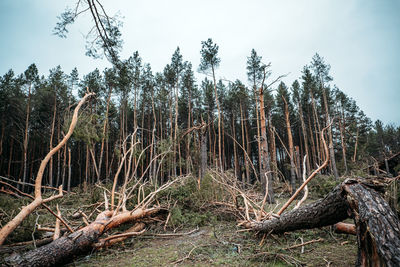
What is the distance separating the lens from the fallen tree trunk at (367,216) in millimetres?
1286

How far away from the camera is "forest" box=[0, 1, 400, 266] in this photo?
2631 millimetres

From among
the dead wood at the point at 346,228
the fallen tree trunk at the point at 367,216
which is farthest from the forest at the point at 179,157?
the dead wood at the point at 346,228

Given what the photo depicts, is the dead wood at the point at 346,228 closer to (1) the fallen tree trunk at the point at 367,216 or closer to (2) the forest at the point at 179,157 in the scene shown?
(2) the forest at the point at 179,157

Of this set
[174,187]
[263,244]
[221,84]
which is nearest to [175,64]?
[221,84]

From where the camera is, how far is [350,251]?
2.81 meters

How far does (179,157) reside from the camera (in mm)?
12492

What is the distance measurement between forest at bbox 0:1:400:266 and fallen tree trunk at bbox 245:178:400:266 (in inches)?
0.5

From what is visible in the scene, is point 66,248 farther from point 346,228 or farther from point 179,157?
point 179,157

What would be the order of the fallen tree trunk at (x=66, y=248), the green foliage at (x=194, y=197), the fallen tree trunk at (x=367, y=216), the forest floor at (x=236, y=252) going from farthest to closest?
the green foliage at (x=194, y=197) → the forest floor at (x=236, y=252) → the fallen tree trunk at (x=66, y=248) → the fallen tree trunk at (x=367, y=216)

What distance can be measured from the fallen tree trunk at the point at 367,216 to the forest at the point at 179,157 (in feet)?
0.04

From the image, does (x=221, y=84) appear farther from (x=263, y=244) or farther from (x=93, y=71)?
(x=263, y=244)

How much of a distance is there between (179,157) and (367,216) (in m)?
11.4

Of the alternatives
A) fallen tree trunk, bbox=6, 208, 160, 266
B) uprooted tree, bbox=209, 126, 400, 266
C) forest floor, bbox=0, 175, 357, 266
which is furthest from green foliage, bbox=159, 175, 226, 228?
uprooted tree, bbox=209, 126, 400, 266

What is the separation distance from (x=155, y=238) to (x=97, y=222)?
142 cm
